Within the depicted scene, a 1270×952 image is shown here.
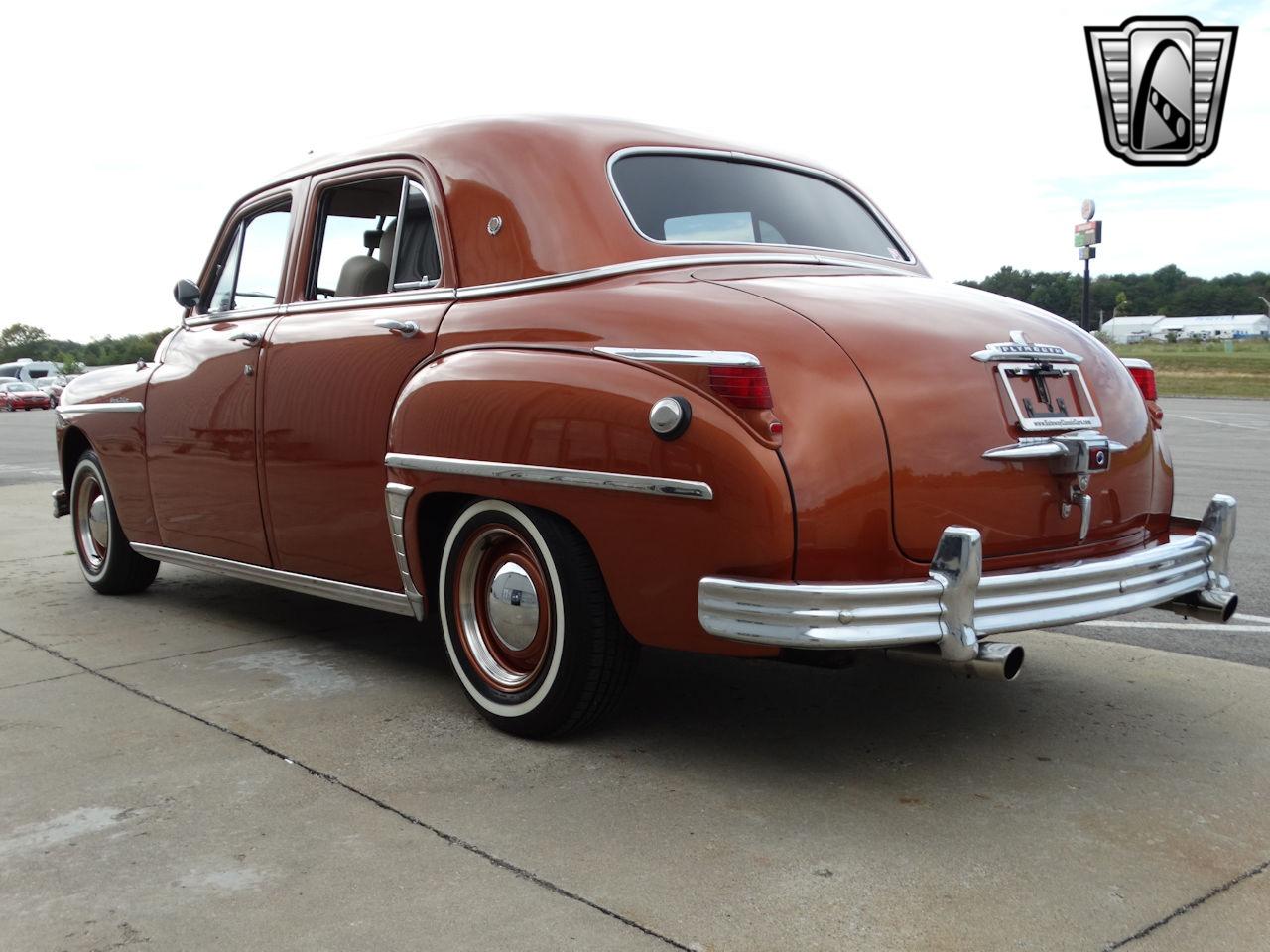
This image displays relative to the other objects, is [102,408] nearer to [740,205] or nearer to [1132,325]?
[740,205]

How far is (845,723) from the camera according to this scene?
12.9 feet

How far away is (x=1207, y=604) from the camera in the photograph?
3.92 metres

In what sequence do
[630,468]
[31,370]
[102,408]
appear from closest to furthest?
[630,468], [102,408], [31,370]

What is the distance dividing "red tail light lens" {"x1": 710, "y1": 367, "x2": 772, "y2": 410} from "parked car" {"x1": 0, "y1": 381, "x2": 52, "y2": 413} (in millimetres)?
50511

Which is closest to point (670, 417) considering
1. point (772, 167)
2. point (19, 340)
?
point (772, 167)

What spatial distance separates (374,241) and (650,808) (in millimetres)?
2436

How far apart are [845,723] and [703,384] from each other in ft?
4.28

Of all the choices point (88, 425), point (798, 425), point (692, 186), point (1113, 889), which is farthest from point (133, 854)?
point (88, 425)

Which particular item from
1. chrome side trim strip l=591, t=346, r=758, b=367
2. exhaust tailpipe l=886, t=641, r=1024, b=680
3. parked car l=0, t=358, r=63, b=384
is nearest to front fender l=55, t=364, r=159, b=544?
chrome side trim strip l=591, t=346, r=758, b=367

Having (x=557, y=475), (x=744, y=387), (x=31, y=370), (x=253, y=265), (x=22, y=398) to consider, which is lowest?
(x=22, y=398)

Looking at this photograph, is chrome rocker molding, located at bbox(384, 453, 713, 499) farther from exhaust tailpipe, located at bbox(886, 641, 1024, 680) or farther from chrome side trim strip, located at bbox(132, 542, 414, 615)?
exhaust tailpipe, located at bbox(886, 641, 1024, 680)

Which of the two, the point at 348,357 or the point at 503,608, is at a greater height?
the point at 348,357

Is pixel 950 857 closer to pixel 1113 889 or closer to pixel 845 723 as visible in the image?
pixel 1113 889

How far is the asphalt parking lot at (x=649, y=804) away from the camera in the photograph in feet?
8.64
